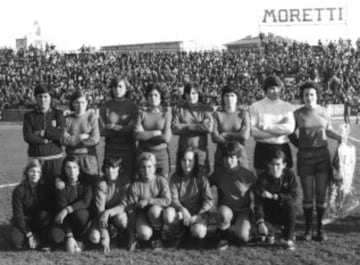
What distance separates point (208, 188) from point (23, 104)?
2506cm

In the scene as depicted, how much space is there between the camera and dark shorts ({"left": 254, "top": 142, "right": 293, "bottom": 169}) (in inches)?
209

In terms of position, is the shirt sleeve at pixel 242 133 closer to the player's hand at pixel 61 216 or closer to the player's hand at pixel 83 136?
the player's hand at pixel 83 136

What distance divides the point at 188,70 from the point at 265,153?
97.1 feet

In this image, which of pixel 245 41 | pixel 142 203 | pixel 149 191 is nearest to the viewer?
pixel 142 203

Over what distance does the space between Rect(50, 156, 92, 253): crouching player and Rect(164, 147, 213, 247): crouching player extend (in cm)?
90

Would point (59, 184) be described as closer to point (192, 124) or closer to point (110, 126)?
point (110, 126)

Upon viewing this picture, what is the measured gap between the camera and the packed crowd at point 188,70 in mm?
29312

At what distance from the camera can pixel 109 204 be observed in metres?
5.11

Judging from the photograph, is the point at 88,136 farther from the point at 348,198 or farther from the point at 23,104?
the point at 23,104

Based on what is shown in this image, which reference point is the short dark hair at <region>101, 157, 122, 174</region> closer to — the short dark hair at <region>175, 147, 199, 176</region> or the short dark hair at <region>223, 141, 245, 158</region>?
the short dark hair at <region>175, 147, 199, 176</region>

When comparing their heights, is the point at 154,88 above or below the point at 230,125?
above

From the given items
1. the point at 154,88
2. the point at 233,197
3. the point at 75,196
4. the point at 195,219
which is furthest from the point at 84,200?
the point at 233,197

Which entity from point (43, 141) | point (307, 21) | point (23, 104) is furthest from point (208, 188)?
point (307, 21)

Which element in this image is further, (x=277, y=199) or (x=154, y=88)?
(x=154, y=88)
